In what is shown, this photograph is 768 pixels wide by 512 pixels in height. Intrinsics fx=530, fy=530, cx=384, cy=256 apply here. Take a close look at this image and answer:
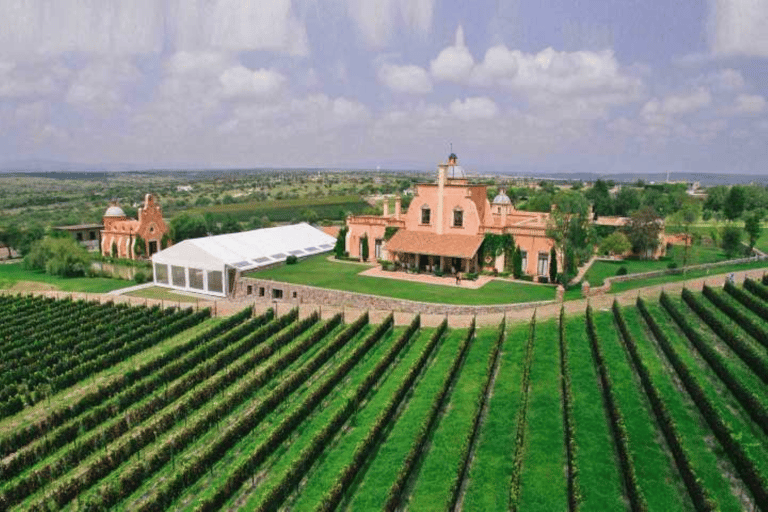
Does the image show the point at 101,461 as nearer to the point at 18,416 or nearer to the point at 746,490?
the point at 18,416

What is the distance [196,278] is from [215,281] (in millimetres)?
2067

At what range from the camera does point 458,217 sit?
44906 mm

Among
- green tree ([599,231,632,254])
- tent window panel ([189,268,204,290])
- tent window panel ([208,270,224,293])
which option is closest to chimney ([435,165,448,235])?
green tree ([599,231,632,254])

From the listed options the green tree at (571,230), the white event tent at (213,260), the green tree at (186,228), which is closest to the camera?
the green tree at (571,230)

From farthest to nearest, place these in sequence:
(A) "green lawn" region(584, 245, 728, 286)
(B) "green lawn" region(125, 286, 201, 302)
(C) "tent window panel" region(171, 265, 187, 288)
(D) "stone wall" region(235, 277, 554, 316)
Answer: (C) "tent window panel" region(171, 265, 187, 288), (A) "green lawn" region(584, 245, 728, 286), (B) "green lawn" region(125, 286, 201, 302), (D) "stone wall" region(235, 277, 554, 316)

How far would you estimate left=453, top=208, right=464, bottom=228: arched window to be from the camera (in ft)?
147

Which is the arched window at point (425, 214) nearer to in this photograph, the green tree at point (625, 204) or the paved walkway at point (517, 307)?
the paved walkway at point (517, 307)

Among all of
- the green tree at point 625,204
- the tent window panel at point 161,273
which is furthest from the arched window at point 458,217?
the green tree at point 625,204

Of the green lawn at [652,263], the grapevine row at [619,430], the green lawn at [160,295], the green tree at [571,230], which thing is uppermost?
the green tree at [571,230]

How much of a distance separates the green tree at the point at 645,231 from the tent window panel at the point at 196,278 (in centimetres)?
3837

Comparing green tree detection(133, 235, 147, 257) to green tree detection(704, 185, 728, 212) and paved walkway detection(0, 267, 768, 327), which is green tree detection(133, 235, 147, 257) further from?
green tree detection(704, 185, 728, 212)

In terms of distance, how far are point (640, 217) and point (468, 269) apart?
1837 cm

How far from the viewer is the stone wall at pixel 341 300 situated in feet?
109

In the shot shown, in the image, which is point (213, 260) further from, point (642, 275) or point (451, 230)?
point (642, 275)
